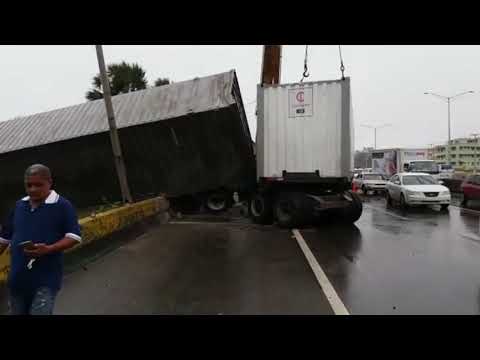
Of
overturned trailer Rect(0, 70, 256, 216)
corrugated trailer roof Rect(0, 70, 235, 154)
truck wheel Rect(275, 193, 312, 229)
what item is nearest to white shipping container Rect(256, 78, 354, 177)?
truck wheel Rect(275, 193, 312, 229)

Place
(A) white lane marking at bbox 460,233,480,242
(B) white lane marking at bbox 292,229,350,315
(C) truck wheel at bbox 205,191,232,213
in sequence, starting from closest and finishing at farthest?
(B) white lane marking at bbox 292,229,350,315, (A) white lane marking at bbox 460,233,480,242, (C) truck wheel at bbox 205,191,232,213

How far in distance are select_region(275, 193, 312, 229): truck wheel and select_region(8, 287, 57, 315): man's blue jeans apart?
8.65 metres

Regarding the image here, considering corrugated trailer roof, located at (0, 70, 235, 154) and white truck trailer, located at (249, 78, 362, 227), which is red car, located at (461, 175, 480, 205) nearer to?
white truck trailer, located at (249, 78, 362, 227)

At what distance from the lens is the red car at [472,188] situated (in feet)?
56.7

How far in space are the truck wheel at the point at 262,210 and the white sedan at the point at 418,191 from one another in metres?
7.40

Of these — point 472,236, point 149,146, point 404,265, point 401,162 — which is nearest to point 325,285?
point 404,265

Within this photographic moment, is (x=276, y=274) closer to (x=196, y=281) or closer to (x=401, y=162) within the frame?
(x=196, y=281)

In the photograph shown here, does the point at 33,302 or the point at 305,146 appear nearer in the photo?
the point at 33,302

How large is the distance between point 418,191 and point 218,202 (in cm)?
806

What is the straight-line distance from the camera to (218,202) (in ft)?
49.8

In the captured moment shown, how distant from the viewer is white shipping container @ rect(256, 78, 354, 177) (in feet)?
36.7

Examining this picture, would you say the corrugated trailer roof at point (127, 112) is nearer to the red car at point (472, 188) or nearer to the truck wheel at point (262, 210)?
the truck wheel at point (262, 210)
